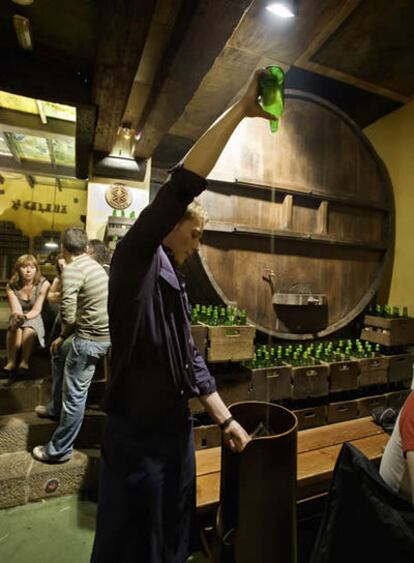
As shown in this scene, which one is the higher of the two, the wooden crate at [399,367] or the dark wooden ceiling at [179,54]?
the dark wooden ceiling at [179,54]

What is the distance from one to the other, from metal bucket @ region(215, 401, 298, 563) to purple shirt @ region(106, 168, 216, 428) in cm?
31

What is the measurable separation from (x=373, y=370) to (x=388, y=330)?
44 centimetres

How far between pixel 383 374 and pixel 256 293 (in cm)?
140

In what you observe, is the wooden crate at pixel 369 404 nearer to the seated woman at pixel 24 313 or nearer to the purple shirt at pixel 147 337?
the purple shirt at pixel 147 337

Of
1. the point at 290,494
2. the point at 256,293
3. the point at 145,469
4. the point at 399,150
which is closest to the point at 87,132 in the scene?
the point at 256,293

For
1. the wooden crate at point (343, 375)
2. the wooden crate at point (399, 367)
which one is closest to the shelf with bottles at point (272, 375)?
the wooden crate at point (343, 375)

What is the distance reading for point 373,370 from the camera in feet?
9.53

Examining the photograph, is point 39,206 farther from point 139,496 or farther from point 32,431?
point 139,496

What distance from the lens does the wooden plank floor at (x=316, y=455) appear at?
6.08 ft

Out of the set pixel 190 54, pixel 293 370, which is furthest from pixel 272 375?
pixel 190 54

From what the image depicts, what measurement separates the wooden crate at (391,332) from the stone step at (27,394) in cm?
270

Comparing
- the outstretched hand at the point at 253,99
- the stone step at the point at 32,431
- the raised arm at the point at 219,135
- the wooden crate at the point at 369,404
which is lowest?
the stone step at the point at 32,431

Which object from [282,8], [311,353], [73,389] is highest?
[282,8]

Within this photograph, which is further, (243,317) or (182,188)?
(243,317)
